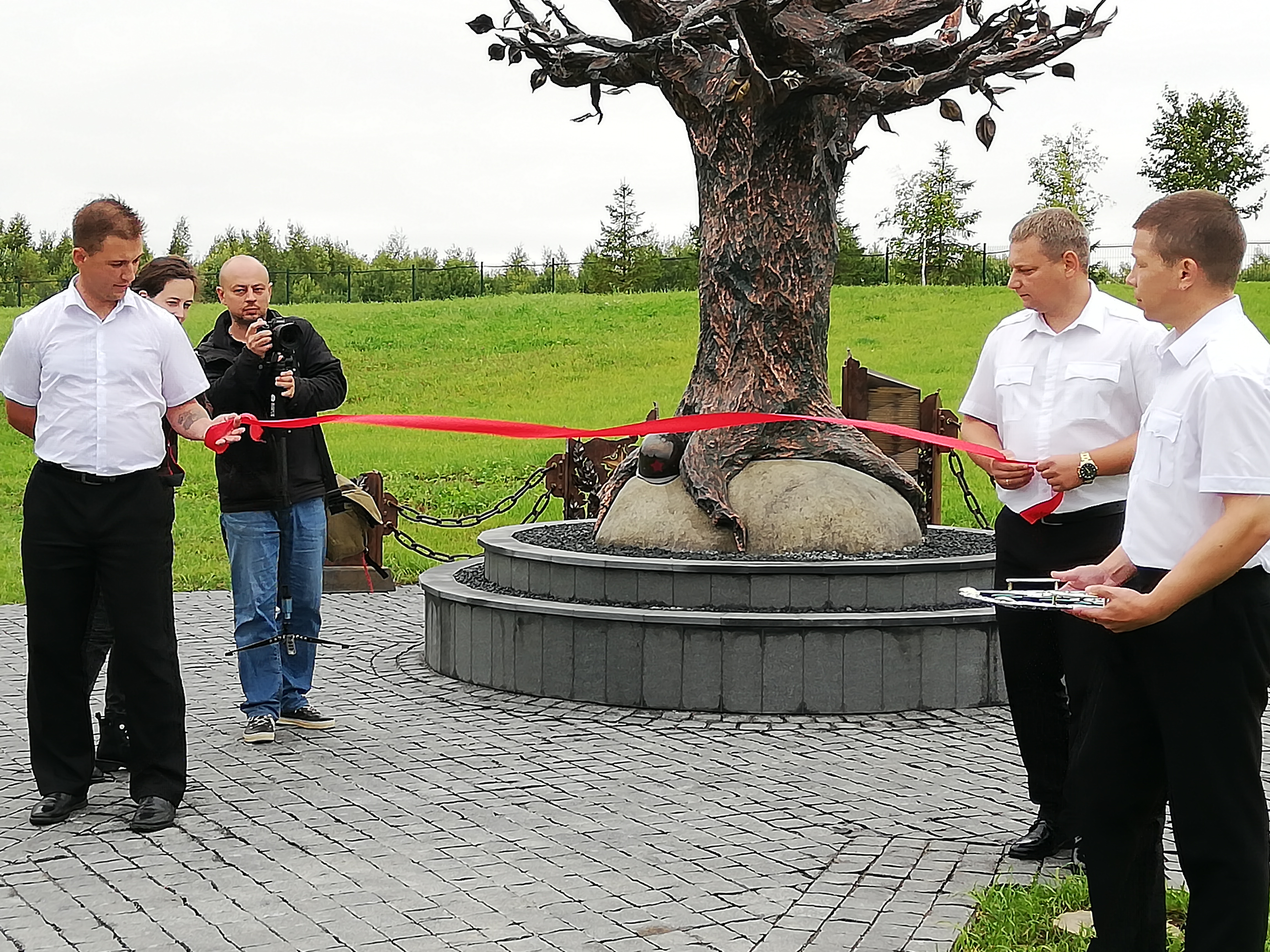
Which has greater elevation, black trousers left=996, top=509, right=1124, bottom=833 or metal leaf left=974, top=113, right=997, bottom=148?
metal leaf left=974, top=113, right=997, bottom=148

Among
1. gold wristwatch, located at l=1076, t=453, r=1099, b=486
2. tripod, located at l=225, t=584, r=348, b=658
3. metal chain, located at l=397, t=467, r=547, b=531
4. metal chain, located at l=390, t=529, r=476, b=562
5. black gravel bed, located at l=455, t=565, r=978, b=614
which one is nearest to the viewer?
gold wristwatch, located at l=1076, t=453, r=1099, b=486

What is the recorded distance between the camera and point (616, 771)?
6383 mm

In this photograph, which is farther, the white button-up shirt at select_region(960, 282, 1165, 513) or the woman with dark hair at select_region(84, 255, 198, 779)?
the woman with dark hair at select_region(84, 255, 198, 779)

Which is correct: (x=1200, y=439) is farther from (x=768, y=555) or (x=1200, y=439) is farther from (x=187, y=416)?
(x=768, y=555)

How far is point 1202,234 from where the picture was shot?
3539 mm

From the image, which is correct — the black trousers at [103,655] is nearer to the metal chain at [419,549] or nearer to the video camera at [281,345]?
the video camera at [281,345]

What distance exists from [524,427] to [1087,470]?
2.30 metres

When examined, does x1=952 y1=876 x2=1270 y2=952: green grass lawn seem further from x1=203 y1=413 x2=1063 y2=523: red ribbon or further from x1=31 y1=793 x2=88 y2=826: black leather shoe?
x1=31 y1=793 x2=88 y2=826: black leather shoe

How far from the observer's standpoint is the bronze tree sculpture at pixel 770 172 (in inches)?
336

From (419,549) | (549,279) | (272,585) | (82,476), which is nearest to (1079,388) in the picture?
(82,476)

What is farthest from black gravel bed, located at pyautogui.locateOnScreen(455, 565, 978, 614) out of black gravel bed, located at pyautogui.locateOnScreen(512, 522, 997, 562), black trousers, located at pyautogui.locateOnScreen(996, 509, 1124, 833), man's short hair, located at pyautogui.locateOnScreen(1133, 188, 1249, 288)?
man's short hair, located at pyautogui.locateOnScreen(1133, 188, 1249, 288)

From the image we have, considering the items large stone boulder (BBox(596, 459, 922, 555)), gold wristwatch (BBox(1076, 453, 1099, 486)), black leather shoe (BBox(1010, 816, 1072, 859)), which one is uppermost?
gold wristwatch (BBox(1076, 453, 1099, 486))

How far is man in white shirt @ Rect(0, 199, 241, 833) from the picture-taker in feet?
18.3

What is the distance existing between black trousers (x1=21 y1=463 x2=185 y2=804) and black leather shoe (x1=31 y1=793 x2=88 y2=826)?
26 millimetres
